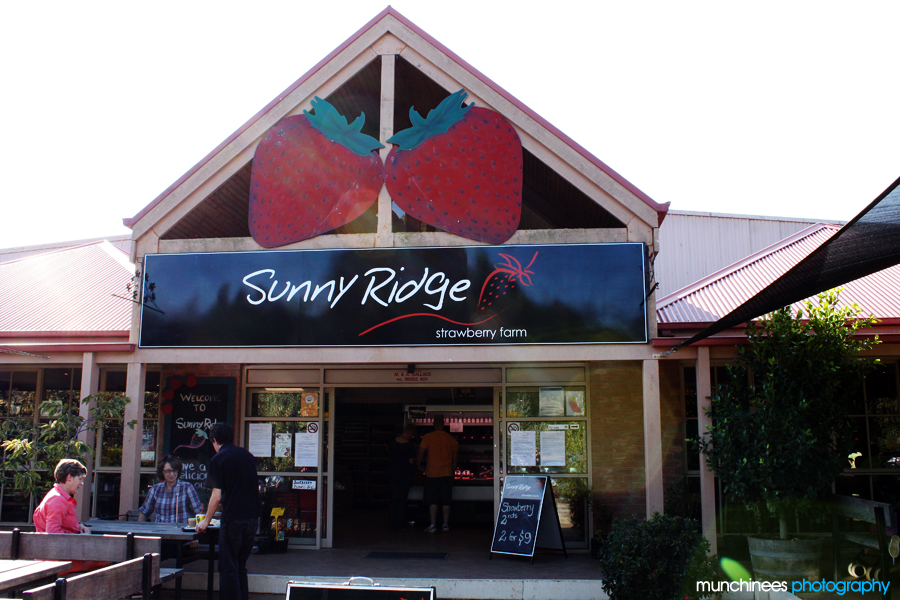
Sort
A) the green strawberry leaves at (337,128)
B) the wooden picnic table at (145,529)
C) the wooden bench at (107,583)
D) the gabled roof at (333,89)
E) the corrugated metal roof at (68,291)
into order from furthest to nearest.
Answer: the corrugated metal roof at (68,291), the green strawberry leaves at (337,128), the gabled roof at (333,89), the wooden picnic table at (145,529), the wooden bench at (107,583)

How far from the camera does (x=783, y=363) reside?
6.99 meters

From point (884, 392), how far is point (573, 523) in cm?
444

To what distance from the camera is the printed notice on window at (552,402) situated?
9391 mm

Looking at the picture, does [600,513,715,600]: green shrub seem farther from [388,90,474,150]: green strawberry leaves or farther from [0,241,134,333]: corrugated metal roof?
[0,241,134,333]: corrugated metal roof

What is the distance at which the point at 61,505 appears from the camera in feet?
20.2

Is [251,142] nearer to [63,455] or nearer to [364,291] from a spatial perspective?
[364,291]

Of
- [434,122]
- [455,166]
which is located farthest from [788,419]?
[434,122]

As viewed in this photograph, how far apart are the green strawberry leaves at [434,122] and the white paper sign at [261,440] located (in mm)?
4379

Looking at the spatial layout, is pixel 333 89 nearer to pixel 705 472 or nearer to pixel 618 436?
pixel 618 436

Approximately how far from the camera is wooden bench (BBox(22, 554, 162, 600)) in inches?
155

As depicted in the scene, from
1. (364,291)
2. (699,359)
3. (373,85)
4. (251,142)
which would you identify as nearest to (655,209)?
(699,359)

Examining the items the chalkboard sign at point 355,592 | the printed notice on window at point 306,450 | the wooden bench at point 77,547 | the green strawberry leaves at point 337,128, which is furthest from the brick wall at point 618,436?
the wooden bench at point 77,547

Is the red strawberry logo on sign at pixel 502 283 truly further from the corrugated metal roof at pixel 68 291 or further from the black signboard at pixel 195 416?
the corrugated metal roof at pixel 68 291

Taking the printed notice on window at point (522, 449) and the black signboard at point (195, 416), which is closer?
the printed notice on window at point (522, 449)
